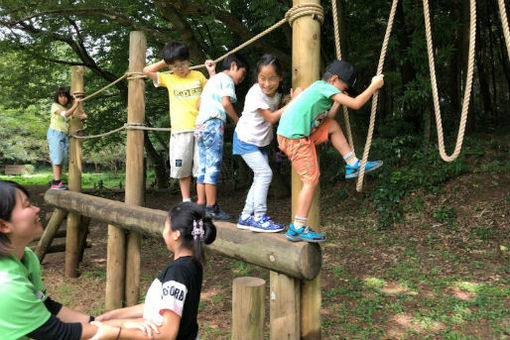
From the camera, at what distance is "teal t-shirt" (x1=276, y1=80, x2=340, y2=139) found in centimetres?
220

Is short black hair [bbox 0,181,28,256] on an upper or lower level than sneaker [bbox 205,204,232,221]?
upper

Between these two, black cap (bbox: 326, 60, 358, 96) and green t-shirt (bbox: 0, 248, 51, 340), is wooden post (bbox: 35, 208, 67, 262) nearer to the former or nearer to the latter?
green t-shirt (bbox: 0, 248, 51, 340)

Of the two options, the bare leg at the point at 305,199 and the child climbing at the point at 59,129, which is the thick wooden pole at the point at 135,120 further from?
the bare leg at the point at 305,199

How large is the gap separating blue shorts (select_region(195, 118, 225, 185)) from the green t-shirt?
1.55 m

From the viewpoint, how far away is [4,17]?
816cm

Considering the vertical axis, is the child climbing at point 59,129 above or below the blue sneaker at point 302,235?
above

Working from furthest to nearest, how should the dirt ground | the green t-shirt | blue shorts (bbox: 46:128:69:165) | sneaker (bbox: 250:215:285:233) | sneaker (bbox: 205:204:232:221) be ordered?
blue shorts (bbox: 46:128:69:165) < the dirt ground < sneaker (bbox: 205:204:232:221) < sneaker (bbox: 250:215:285:233) < the green t-shirt

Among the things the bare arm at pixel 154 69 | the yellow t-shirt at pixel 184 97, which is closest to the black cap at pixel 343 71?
the yellow t-shirt at pixel 184 97

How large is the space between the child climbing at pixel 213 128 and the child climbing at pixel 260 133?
290 millimetres

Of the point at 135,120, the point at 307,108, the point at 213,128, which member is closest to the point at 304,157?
the point at 307,108

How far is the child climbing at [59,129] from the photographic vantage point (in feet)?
16.9

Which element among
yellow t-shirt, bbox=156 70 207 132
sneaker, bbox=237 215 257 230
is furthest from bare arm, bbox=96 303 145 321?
yellow t-shirt, bbox=156 70 207 132

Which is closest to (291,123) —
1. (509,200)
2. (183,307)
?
(183,307)

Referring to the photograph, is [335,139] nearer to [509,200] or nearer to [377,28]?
[509,200]
